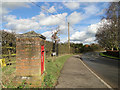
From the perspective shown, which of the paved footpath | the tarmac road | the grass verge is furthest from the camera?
the tarmac road

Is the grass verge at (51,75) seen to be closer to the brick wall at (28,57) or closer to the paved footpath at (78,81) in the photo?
the paved footpath at (78,81)

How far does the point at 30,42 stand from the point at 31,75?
127 centimetres

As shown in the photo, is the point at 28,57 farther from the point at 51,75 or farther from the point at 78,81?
the point at 78,81

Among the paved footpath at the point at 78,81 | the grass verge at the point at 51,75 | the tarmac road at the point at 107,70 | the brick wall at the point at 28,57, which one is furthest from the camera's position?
the tarmac road at the point at 107,70

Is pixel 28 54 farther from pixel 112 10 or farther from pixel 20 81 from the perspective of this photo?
pixel 112 10

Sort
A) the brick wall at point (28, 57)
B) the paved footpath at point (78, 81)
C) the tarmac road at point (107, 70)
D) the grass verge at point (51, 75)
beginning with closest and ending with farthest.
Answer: the brick wall at point (28, 57) < the grass verge at point (51, 75) < the paved footpath at point (78, 81) < the tarmac road at point (107, 70)

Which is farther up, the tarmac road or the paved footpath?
the paved footpath

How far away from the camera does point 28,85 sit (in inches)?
143

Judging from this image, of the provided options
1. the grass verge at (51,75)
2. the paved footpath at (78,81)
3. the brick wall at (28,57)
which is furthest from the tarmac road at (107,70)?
the brick wall at (28,57)

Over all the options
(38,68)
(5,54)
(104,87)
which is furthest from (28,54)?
(104,87)

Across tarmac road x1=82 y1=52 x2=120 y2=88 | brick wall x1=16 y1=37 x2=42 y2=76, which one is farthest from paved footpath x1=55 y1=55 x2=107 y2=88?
brick wall x1=16 y1=37 x2=42 y2=76

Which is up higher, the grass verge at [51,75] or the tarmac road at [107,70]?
the grass verge at [51,75]

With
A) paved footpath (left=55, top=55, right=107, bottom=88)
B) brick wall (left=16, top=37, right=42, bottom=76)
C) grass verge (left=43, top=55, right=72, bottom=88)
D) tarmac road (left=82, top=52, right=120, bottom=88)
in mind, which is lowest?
tarmac road (left=82, top=52, right=120, bottom=88)

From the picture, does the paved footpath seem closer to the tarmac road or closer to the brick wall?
the tarmac road
